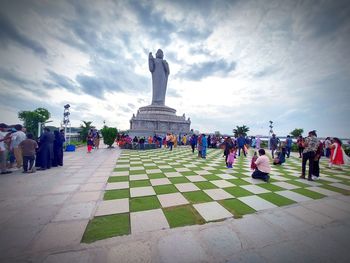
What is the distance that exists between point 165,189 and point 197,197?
0.99 m

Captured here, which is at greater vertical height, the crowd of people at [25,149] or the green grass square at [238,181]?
the crowd of people at [25,149]

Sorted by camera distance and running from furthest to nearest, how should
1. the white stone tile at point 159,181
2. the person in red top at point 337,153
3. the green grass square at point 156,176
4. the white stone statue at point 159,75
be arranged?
the white stone statue at point 159,75, the person in red top at point 337,153, the green grass square at point 156,176, the white stone tile at point 159,181

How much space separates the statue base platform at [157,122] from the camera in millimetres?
31203

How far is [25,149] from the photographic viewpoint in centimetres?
604

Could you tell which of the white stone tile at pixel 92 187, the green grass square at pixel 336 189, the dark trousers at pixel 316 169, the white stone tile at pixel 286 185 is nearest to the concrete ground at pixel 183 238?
the white stone tile at pixel 92 187

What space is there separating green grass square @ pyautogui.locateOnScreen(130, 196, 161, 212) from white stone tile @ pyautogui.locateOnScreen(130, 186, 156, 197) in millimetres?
234

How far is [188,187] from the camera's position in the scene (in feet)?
14.6

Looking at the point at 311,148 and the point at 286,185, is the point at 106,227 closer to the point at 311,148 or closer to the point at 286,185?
the point at 286,185

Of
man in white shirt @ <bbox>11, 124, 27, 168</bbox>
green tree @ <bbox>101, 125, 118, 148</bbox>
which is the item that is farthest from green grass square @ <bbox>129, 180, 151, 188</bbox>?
green tree @ <bbox>101, 125, 118, 148</bbox>

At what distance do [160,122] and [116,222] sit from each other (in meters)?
29.7

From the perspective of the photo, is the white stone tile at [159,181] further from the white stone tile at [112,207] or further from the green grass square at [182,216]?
the green grass square at [182,216]

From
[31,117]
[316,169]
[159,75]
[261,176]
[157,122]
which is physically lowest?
[261,176]

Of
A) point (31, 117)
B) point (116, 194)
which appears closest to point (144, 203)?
point (116, 194)

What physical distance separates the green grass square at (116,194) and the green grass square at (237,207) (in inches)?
95.3
